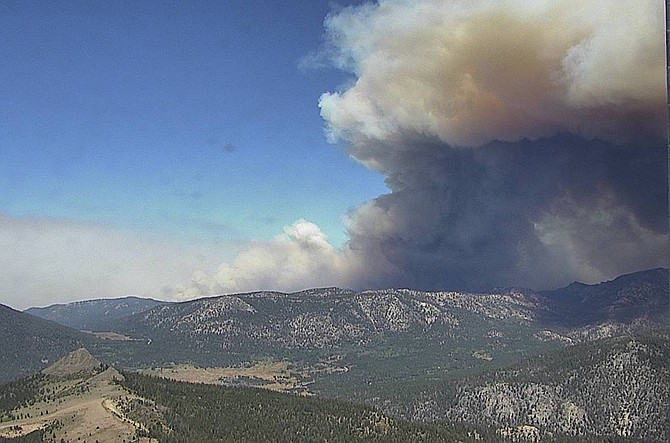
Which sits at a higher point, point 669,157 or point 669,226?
point 669,157

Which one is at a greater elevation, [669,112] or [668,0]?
[668,0]

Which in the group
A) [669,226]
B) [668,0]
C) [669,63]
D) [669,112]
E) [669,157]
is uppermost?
[668,0]

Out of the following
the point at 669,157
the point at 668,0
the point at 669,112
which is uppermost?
the point at 668,0

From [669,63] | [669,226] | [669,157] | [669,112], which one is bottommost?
[669,226]

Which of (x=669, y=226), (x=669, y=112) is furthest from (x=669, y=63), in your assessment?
(x=669, y=226)

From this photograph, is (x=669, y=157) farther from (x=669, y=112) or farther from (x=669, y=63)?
(x=669, y=63)

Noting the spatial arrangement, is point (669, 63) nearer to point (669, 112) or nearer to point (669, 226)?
point (669, 112)

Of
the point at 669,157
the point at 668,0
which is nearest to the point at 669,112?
the point at 669,157

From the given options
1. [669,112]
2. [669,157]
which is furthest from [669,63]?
[669,157]
